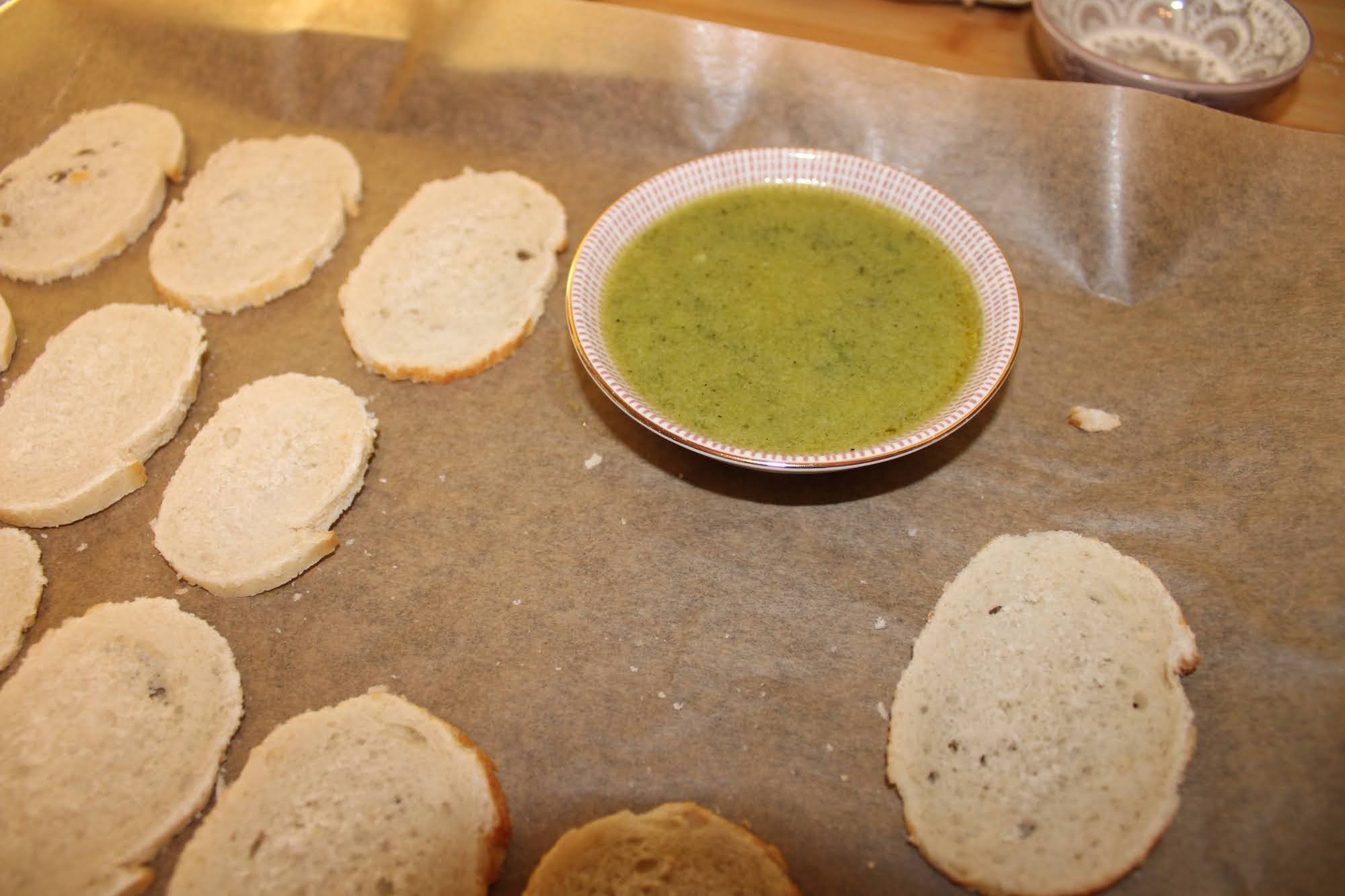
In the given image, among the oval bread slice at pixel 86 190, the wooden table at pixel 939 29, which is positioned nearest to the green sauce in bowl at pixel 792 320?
the wooden table at pixel 939 29

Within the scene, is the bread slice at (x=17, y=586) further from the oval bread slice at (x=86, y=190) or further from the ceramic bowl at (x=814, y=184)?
the ceramic bowl at (x=814, y=184)

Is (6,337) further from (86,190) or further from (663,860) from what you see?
(663,860)

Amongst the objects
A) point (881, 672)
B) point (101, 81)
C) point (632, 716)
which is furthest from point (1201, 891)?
point (101, 81)

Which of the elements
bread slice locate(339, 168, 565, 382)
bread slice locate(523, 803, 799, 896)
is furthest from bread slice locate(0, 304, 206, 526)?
bread slice locate(523, 803, 799, 896)

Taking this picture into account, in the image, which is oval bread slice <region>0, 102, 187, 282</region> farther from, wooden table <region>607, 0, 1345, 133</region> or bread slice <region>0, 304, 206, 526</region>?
wooden table <region>607, 0, 1345, 133</region>

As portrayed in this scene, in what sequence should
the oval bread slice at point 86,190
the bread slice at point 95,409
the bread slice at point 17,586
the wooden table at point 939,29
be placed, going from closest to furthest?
the bread slice at point 17,586 → the bread slice at point 95,409 → the oval bread slice at point 86,190 → the wooden table at point 939,29

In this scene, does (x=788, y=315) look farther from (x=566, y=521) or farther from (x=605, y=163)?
(x=605, y=163)
